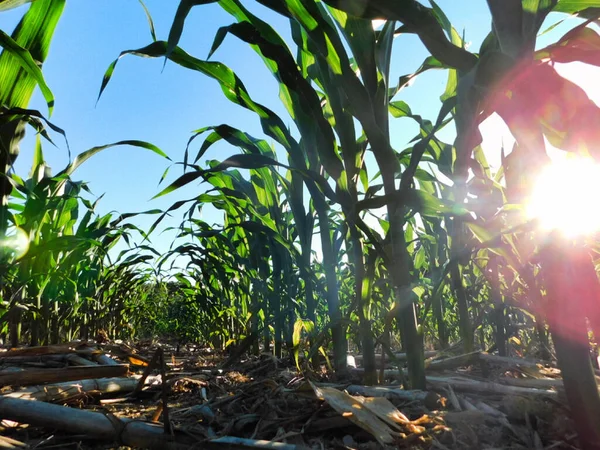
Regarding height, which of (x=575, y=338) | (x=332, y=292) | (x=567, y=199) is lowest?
(x=575, y=338)

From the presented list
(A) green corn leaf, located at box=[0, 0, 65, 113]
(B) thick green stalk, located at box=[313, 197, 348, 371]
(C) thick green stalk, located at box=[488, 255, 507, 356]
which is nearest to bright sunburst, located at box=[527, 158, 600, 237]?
(C) thick green stalk, located at box=[488, 255, 507, 356]

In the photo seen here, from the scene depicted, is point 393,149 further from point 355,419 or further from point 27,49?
point 27,49

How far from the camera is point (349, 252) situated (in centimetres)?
234

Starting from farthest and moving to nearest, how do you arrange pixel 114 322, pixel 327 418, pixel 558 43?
pixel 114 322 → pixel 327 418 → pixel 558 43

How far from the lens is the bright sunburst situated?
0.64 m

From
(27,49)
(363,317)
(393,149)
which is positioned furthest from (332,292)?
(27,49)

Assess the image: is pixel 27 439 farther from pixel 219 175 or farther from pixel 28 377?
pixel 219 175

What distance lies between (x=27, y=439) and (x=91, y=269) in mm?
2863

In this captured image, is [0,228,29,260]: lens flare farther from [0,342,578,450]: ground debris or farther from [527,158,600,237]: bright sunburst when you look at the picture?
[527,158,600,237]: bright sunburst

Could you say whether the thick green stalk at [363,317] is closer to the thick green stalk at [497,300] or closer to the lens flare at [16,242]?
the thick green stalk at [497,300]

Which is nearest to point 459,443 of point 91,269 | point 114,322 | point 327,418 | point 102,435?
point 327,418

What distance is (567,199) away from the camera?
0.65 metres

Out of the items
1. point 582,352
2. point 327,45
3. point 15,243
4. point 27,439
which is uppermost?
point 327,45

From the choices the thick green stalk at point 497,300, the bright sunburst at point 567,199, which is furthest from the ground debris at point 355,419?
the bright sunburst at point 567,199
